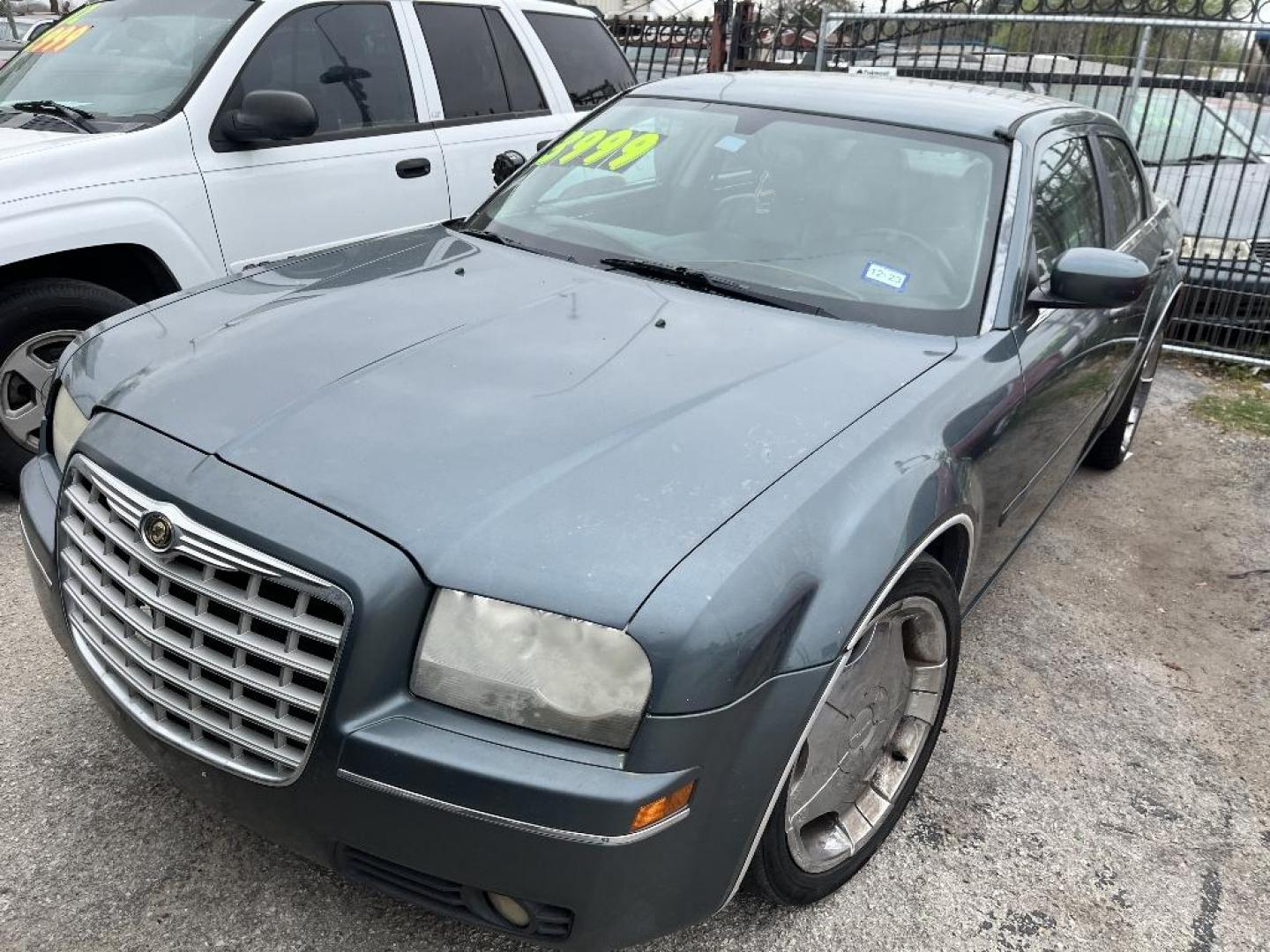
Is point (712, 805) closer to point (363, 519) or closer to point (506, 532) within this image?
point (506, 532)

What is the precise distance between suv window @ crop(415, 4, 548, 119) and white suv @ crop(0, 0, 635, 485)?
0.01 metres

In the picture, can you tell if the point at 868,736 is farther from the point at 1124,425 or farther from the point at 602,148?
the point at 1124,425

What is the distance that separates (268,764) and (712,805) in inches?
30.1

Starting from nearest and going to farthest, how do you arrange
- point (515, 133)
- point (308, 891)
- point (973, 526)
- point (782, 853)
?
point (782, 853), point (308, 891), point (973, 526), point (515, 133)

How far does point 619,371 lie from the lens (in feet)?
7.45

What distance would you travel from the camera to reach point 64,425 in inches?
94.0

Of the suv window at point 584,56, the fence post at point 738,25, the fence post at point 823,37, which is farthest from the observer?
the fence post at point 738,25

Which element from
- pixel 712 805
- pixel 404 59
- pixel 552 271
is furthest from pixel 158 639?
pixel 404 59

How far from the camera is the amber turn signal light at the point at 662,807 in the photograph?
1642 millimetres

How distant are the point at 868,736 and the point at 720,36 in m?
9.11

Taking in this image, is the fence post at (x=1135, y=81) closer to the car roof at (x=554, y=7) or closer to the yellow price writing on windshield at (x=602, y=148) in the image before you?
the car roof at (x=554, y=7)

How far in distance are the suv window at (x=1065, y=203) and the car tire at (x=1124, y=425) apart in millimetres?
1268

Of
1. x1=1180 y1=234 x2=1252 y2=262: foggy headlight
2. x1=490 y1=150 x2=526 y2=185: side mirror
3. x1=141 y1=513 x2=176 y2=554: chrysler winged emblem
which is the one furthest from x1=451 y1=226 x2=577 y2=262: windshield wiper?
x1=1180 y1=234 x2=1252 y2=262: foggy headlight

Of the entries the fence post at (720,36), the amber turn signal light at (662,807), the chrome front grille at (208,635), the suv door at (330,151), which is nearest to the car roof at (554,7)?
the suv door at (330,151)
